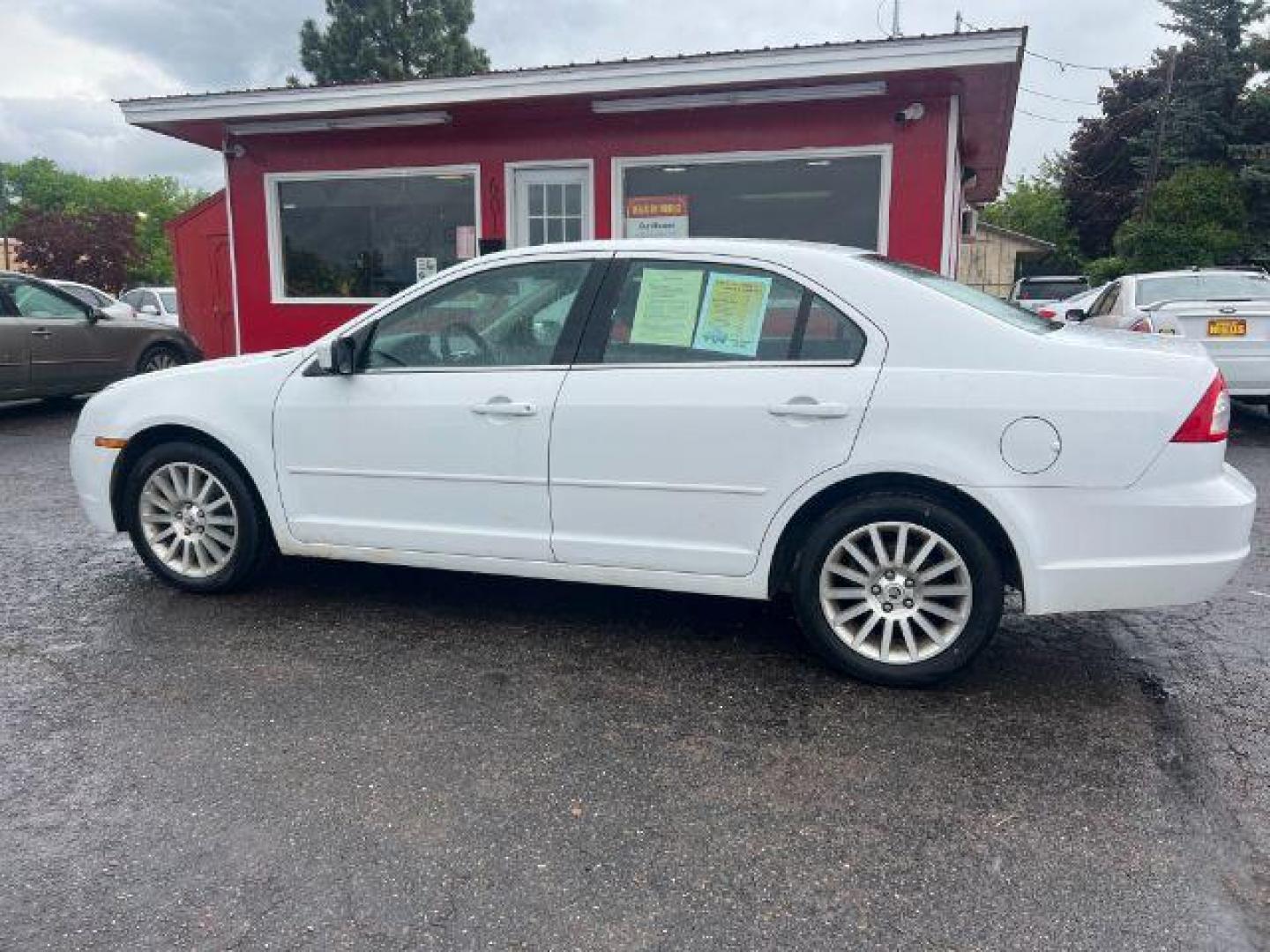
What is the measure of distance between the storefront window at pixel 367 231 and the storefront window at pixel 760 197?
1910 mm

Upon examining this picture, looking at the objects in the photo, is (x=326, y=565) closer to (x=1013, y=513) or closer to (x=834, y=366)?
(x=834, y=366)

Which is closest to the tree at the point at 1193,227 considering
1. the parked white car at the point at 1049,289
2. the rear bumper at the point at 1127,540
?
the parked white car at the point at 1049,289

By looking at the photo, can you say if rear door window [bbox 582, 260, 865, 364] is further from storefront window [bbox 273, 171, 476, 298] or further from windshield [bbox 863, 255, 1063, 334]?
storefront window [bbox 273, 171, 476, 298]

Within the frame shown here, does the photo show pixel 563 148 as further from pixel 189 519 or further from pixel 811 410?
pixel 811 410

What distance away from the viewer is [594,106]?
9078 millimetres

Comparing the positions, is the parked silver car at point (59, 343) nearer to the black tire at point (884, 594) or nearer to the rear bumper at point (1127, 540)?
the black tire at point (884, 594)

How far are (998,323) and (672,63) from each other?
583 cm

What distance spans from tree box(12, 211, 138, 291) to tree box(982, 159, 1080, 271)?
32.4 meters

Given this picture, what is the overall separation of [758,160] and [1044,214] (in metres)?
40.1

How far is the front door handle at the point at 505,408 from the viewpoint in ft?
12.4

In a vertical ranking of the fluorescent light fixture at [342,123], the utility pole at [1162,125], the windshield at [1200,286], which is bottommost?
the windshield at [1200,286]

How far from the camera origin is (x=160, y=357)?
11578 mm

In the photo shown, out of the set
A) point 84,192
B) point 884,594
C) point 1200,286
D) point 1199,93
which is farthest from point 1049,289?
point 84,192

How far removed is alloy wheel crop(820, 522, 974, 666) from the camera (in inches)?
134
